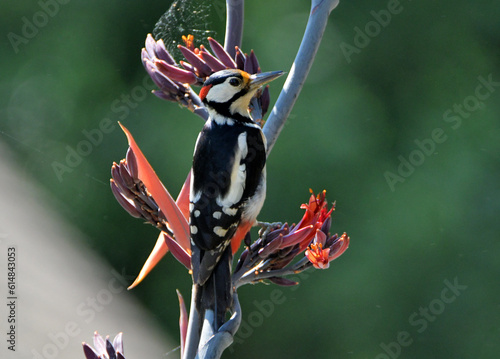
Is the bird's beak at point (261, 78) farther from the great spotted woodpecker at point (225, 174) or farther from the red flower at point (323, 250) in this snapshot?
the red flower at point (323, 250)

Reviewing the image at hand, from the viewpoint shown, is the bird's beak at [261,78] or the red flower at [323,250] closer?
the red flower at [323,250]

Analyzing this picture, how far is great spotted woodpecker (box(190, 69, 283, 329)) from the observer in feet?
2.57

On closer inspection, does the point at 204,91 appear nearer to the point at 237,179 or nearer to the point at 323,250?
the point at 237,179

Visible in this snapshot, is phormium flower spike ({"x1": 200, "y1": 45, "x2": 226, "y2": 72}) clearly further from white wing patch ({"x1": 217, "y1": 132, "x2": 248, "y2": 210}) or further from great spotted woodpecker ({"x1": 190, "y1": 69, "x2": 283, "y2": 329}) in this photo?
white wing patch ({"x1": 217, "y1": 132, "x2": 248, "y2": 210})

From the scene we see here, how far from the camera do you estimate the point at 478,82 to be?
2148 millimetres

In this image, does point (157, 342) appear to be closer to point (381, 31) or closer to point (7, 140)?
point (7, 140)

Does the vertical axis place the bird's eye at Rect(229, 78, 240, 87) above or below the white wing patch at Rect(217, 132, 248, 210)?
above

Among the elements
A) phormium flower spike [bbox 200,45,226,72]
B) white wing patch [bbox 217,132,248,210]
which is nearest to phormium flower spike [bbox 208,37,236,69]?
phormium flower spike [bbox 200,45,226,72]

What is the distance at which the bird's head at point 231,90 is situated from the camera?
813mm

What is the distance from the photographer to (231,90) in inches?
34.5

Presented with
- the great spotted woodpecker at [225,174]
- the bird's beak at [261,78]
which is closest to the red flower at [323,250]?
the great spotted woodpecker at [225,174]

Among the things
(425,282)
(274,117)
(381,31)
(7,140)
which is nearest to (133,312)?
(7,140)

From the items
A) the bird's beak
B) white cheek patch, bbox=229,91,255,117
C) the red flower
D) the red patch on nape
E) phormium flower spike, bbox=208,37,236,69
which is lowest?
the red flower

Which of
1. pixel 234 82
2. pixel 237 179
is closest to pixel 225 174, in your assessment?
pixel 237 179
